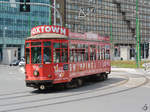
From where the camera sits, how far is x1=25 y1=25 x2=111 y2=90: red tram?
12.0 metres

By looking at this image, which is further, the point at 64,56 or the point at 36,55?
the point at 64,56

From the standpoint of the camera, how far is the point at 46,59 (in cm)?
1211

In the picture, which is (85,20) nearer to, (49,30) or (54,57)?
(49,30)

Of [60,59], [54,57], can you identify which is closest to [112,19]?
[60,59]

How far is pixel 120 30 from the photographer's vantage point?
85.2 meters

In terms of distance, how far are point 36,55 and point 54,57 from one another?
0.90m

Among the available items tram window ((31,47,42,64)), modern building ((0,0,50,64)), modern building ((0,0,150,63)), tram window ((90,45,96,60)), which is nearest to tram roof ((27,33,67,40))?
tram window ((31,47,42,64))

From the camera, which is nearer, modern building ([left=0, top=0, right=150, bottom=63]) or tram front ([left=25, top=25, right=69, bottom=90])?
tram front ([left=25, top=25, right=69, bottom=90])

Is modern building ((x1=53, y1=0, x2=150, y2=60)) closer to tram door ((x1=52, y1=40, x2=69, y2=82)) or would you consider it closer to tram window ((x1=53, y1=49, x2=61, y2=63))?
tram door ((x1=52, y1=40, x2=69, y2=82))

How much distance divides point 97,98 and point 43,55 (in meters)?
3.50

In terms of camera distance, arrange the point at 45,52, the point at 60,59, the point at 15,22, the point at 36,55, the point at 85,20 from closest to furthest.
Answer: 1. the point at 45,52
2. the point at 36,55
3. the point at 60,59
4. the point at 15,22
5. the point at 85,20

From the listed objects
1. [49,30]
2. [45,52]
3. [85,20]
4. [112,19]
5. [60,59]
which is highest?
[112,19]

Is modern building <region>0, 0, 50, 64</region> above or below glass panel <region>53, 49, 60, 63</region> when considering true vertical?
above

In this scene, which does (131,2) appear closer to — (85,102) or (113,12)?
(113,12)
